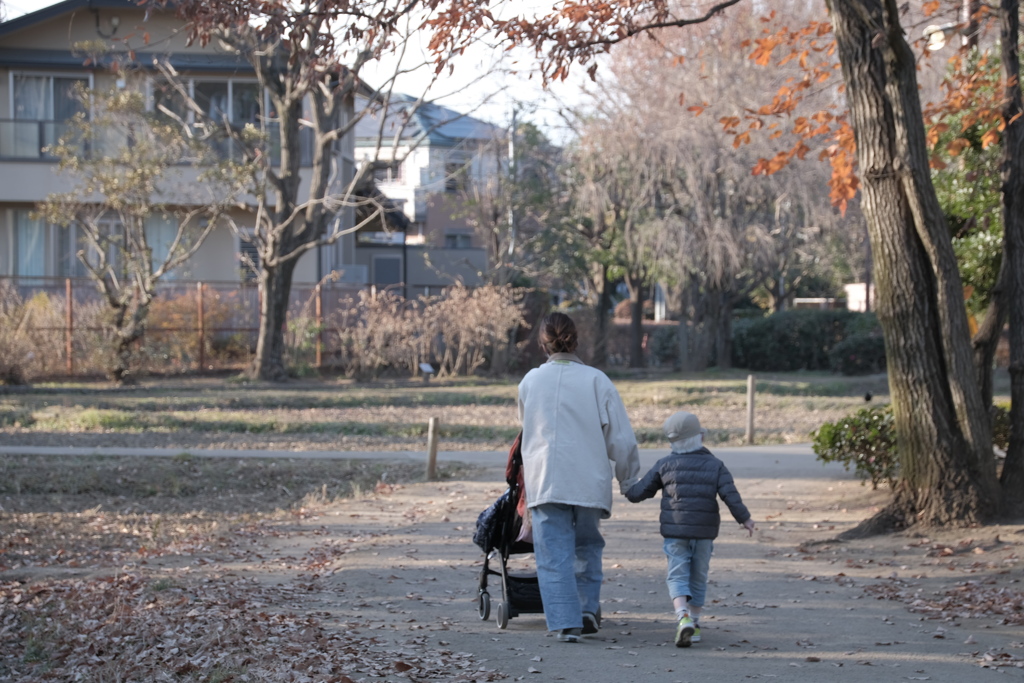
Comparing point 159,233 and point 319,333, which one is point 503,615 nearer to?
point 319,333

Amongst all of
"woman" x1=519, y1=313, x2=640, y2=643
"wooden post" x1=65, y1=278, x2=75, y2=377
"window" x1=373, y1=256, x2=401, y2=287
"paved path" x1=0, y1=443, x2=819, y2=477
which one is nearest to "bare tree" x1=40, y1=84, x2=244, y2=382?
"wooden post" x1=65, y1=278, x2=75, y2=377

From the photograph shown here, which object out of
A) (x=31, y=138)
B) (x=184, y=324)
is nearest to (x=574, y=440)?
(x=184, y=324)

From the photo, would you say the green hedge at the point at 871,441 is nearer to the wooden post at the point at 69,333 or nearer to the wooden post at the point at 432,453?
the wooden post at the point at 432,453

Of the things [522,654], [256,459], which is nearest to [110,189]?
[256,459]

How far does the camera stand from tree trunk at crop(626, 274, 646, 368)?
3130 centimetres

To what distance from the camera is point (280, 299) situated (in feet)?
78.5

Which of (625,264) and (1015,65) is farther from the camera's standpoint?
(625,264)

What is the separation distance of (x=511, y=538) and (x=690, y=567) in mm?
1041

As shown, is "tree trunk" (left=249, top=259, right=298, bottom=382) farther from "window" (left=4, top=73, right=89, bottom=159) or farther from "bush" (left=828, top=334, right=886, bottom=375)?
"bush" (left=828, top=334, right=886, bottom=375)

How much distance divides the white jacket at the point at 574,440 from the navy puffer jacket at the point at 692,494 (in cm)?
23

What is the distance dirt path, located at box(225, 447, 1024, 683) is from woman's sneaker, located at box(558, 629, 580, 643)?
6 cm

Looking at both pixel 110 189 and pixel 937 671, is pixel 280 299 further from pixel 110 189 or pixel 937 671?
pixel 937 671

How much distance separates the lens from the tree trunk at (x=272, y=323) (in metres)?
23.7

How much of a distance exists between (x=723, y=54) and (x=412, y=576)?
19125 millimetres
